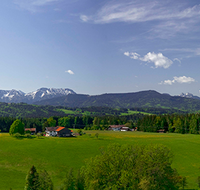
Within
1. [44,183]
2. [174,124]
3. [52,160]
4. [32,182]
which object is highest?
[174,124]

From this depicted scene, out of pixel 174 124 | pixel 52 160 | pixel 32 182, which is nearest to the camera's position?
pixel 32 182

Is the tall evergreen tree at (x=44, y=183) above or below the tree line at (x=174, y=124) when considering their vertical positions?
below

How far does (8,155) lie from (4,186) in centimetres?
2719

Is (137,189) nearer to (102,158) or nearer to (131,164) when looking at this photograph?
(131,164)

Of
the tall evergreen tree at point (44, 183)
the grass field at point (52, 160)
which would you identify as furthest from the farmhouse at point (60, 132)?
the tall evergreen tree at point (44, 183)

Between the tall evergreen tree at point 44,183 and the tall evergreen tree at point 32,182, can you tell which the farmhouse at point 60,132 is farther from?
the tall evergreen tree at point 44,183

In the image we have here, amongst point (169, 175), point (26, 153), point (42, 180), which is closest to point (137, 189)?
point (169, 175)

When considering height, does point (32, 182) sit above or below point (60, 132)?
below

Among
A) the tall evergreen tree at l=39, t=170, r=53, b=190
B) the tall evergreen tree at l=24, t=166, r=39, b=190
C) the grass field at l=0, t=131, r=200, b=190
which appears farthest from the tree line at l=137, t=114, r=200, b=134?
the tall evergreen tree at l=24, t=166, r=39, b=190

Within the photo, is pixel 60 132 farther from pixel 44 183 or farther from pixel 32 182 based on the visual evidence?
pixel 44 183

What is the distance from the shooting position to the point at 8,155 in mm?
70250

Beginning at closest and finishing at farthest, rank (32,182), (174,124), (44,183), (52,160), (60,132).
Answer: (44,183)
(32,182)
(52,160)
(60,132)
(174,124)

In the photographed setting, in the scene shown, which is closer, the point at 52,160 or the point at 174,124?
the point at 52,160

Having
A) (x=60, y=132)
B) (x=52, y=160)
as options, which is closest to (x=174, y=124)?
(x=60, y=132)
